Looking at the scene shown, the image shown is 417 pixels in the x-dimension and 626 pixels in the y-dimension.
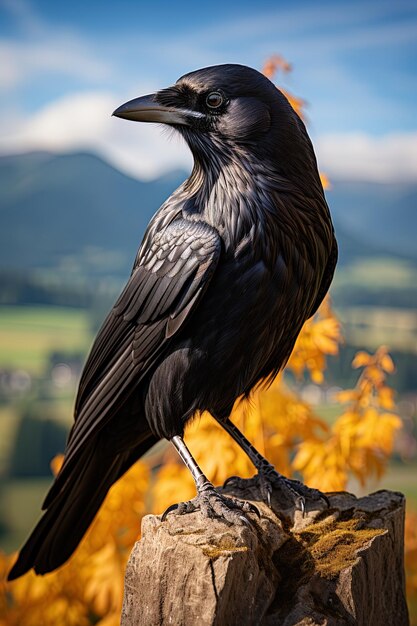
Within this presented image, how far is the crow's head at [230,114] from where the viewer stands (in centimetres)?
214

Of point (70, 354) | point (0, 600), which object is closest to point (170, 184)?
point (70, 354)

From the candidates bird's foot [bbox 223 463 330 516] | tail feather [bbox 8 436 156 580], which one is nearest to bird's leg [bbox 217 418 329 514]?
bird's foot [bbox 223 463 330 516]

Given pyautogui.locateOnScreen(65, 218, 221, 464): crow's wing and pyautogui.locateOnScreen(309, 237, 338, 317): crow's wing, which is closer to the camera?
pyautogui.locateOnScreen(65, 218, 221, 464): crow's wing

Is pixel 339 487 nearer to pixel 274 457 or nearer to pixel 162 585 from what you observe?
pixel 274 457

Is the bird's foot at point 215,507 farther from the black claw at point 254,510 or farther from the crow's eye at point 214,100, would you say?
the crow's eye at point 214,100

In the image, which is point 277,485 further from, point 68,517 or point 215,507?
point 68,517

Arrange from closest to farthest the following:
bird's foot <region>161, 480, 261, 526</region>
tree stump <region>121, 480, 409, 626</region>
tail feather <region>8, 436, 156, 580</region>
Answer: tree stump <region>121, 480, 409, 626</region> → bird's foot <region>161, 480, 261, 526</region> → tail feather <region>8, 436, 156, 580</region>

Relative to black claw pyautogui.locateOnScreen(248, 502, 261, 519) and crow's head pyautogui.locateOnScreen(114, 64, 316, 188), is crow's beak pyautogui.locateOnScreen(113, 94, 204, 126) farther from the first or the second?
black claw pyautogui.locateOnScreen(248, 502, 261, 519)

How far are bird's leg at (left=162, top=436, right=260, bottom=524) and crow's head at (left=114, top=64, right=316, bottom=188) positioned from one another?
3.04ft

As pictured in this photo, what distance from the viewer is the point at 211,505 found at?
2127 mm

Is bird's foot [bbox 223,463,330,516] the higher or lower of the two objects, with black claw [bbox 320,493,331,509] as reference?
higher

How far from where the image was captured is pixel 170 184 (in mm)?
5770

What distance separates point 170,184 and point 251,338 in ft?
12.4

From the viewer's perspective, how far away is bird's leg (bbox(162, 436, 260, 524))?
2.08 m
